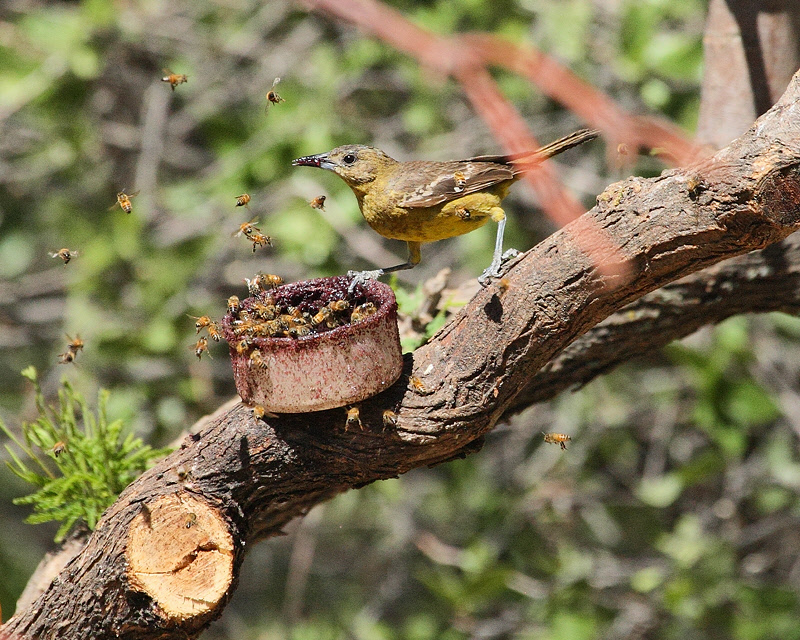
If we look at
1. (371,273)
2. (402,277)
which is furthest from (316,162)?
(402,277)

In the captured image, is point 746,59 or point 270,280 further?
point 746,59

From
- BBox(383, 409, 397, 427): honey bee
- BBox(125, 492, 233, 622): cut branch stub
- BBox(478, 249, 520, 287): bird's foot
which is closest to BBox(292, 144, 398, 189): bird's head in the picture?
BBox(478, 249, 520, 287): bird's foot

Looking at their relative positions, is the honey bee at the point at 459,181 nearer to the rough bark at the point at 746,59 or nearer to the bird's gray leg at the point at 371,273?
the bird's gray leg at the point at 371,273

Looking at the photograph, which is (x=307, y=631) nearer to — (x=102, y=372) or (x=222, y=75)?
(x=102, y=372)

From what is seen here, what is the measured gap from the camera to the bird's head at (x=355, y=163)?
3.94 meters

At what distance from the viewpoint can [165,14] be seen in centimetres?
661

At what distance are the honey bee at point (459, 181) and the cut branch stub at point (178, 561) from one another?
168cm

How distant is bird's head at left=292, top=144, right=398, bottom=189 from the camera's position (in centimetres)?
394

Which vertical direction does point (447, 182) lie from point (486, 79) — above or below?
below

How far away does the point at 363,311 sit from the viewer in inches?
107

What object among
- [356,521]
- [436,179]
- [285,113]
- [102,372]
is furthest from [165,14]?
[356,521]

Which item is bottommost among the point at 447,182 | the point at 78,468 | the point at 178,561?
the point at 78,468

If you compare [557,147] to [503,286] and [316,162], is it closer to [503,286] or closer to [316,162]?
[503,286]

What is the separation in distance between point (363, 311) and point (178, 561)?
0.94m
